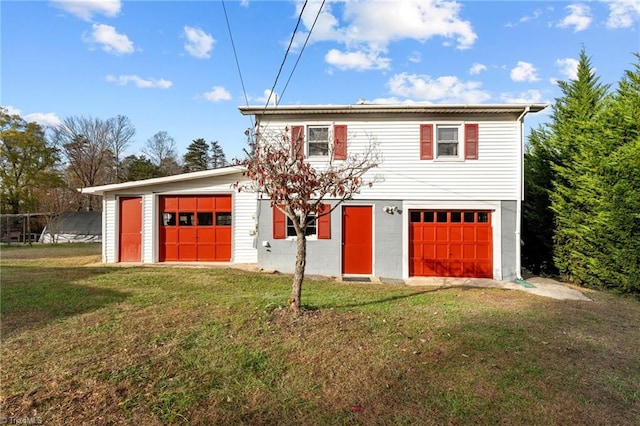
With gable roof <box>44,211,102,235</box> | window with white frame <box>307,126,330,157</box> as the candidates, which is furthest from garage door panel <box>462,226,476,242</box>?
gable roof <box>44,211,102,235</box>

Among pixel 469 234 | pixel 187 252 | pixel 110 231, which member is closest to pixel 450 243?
pixel 469 234

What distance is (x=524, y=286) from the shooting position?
28.7 ft

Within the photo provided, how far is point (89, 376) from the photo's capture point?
3330 mm

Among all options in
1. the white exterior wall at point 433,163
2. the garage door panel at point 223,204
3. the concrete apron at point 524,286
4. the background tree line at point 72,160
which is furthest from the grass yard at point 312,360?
the background tree line at point 72,160

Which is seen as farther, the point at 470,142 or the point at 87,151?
the point at 87,151

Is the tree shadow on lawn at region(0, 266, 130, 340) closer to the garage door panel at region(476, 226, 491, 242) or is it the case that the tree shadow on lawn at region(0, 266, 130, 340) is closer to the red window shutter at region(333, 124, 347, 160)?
the red window shutter at region(333, 124, 347, 160)

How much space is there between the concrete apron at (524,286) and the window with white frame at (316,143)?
14.2 feet

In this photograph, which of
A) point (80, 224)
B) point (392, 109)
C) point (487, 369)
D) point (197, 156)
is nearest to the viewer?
point (487, 369)

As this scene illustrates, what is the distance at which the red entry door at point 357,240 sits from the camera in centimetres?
989

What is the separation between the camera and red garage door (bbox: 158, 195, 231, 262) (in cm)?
1152

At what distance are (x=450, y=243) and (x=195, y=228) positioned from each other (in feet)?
26.7

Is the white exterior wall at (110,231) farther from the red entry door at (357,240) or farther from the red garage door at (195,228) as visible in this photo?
the red entry door at (357,240)

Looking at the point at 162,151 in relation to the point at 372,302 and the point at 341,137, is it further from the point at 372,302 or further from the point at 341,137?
the point at 372,302

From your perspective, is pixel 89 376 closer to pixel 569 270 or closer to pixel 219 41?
pixel 219 41
